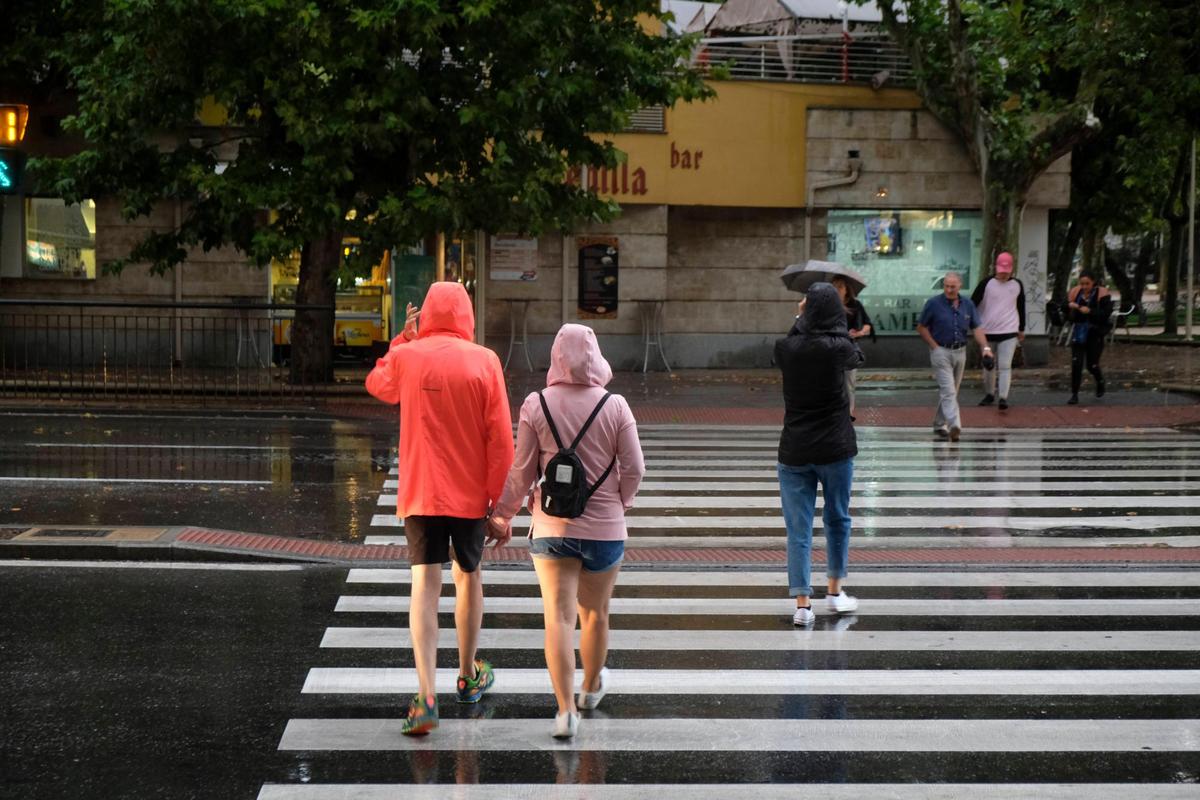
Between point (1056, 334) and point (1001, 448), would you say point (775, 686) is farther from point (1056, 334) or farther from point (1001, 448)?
point (1056, 334)

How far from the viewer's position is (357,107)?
1847cm

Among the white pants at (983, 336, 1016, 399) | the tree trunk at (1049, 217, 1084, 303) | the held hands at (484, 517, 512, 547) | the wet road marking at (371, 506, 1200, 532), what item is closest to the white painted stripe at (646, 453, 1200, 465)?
the wet road marking at (371, 506, 1200, 532)

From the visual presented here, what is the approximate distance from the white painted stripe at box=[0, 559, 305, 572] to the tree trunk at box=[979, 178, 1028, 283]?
18.5m

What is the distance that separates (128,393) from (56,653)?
13.4 meters

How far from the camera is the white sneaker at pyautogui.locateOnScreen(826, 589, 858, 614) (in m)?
8.56

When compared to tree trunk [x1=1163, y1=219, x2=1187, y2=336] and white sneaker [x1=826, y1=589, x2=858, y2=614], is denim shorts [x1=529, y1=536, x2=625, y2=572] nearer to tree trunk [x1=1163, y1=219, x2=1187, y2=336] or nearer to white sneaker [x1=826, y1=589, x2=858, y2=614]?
white sneaker [x1=826, y1=589, x2=858, y2=614]

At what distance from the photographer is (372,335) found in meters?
27.2

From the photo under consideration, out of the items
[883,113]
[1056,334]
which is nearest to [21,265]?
[883,113]

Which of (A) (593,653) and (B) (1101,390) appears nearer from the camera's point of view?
(A) (593,653)

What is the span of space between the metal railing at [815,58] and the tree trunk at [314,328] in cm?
940

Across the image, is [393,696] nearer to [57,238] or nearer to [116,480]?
[116,480]

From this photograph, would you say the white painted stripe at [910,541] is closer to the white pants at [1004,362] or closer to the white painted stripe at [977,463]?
the white painted stripe at [977,463]

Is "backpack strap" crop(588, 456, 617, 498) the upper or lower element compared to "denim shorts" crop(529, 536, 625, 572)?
upper

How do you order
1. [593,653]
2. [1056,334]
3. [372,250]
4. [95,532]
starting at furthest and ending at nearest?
[1056,334], [372,250], [95,532], [593,653]
